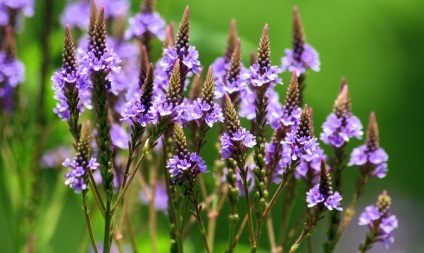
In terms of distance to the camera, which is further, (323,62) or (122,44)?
(323,62)

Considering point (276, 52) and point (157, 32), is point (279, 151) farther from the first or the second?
point (276, 52)

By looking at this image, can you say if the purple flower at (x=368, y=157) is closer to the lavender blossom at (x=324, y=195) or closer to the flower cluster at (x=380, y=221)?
the flower cluster at (x=380, y=221)

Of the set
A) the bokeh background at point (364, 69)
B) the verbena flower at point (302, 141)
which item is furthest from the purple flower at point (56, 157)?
the bokeh background at point (364, 69)

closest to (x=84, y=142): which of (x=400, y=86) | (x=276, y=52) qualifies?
(x=276, y=52)

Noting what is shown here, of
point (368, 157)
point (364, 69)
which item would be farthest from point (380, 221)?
point (364, 69)

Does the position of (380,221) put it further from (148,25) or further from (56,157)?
(56,157)

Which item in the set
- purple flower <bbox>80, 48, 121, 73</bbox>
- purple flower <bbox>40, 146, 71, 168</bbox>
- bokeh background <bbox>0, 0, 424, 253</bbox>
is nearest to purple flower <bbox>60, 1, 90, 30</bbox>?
purple flower <bbox>40, 146, 71, 168</bbox>

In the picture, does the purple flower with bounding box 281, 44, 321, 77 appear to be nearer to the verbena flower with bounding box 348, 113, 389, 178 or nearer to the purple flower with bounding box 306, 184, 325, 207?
the verbena flower with bounding box 348, 113, 389, 178
